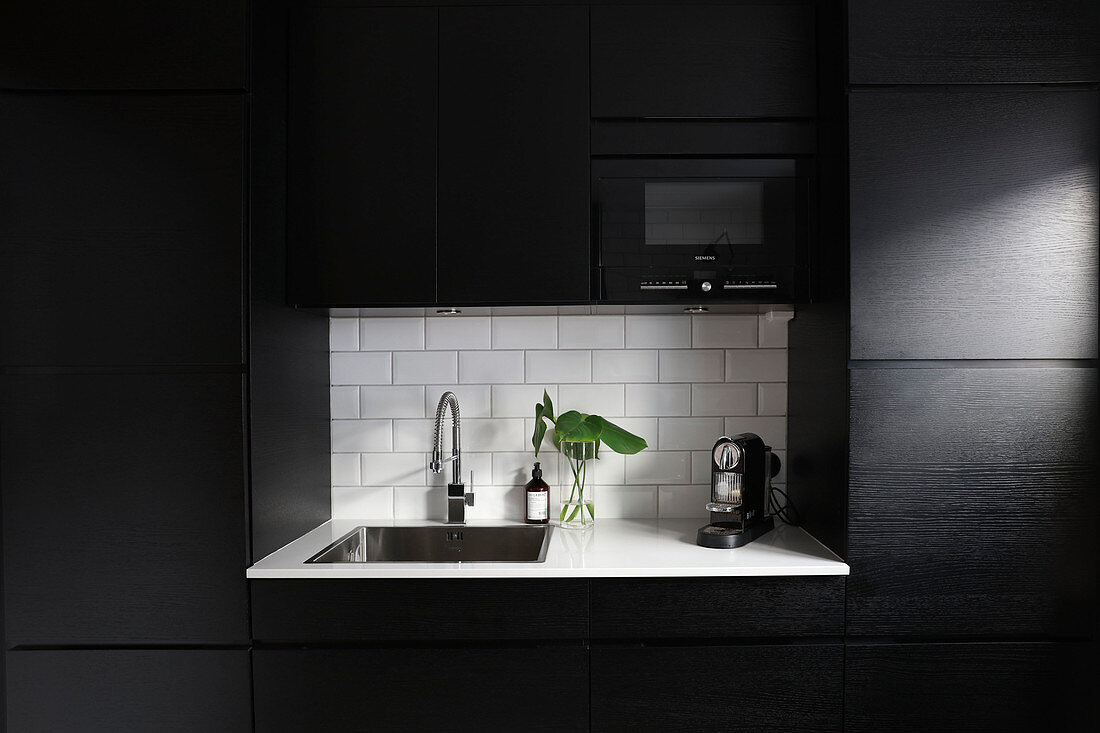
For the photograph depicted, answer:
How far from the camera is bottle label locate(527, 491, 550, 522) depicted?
2119 millimetres

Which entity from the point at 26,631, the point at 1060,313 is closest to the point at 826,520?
the point at 1060,313

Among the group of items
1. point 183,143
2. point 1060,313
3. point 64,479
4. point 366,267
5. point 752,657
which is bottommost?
point 752,657

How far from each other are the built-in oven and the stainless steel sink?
75 cm

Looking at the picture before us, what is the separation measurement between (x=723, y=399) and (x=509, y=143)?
0.99 metres

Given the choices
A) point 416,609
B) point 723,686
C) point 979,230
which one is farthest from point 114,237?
point 979,230

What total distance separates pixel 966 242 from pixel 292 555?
1.76 m

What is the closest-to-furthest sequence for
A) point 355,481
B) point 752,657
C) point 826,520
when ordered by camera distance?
point 752,657 < point 826,520 < point 355,481

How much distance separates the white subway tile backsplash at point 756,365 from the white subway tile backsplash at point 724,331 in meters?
0.03

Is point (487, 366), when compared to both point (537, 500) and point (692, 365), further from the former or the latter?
point (692, 365)

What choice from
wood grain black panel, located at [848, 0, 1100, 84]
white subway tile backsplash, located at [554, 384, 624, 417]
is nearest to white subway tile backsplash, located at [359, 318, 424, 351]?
white subway tile backsplash, located at [554, 384, 624, 417]

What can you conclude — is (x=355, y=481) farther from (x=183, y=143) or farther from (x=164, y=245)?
(x=183, y=143)

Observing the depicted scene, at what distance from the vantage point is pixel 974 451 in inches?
67.3

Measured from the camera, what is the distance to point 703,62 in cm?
187

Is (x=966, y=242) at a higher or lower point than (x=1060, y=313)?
higher
